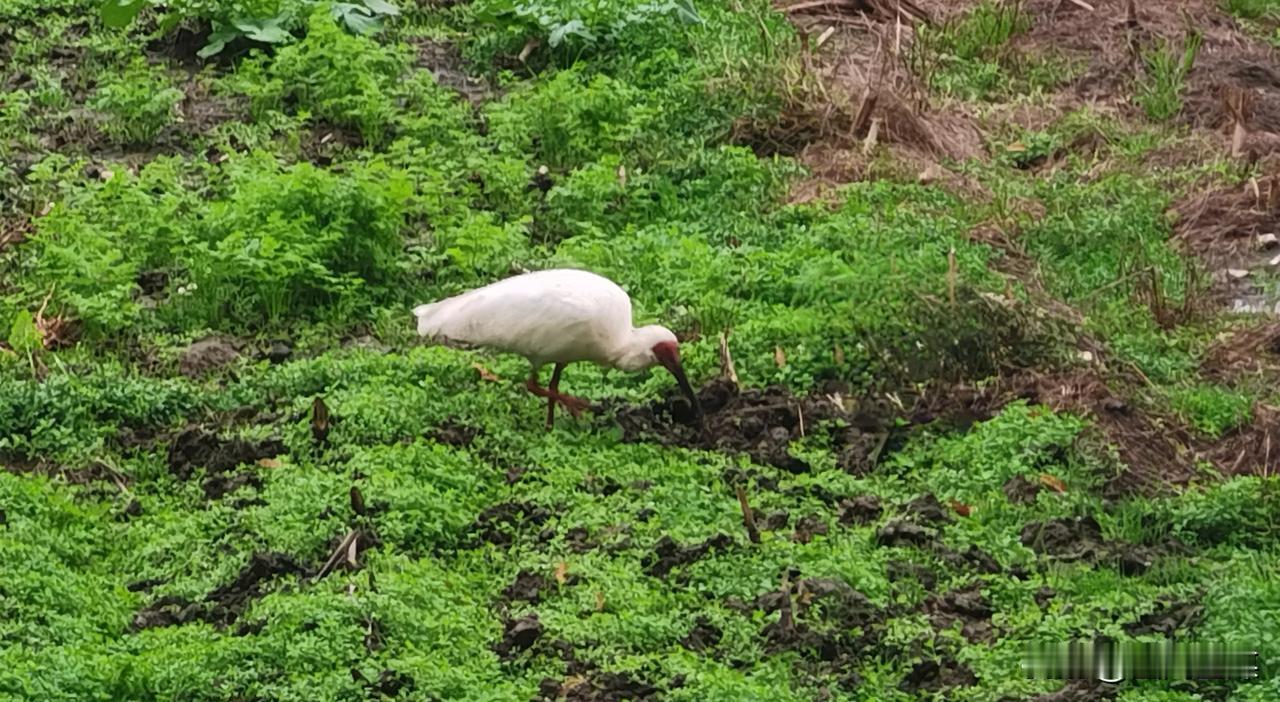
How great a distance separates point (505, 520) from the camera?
7.58 metres

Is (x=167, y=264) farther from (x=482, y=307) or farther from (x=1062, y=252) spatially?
(x=1062, y=252)

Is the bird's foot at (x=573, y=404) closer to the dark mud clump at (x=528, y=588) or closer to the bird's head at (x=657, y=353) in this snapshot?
the bird's head at (x=657, y=353)

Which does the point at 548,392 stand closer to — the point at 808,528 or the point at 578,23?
the point at 808,528

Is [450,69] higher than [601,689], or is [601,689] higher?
[601,689]

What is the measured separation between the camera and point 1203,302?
966 centimetres

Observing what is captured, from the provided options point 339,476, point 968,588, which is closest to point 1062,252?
point 968,588

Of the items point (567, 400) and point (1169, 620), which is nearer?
point (1169, 620)

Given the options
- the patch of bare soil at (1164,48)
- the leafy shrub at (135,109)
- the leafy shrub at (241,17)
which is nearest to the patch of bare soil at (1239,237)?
the patch of bare soil at (1164,48)

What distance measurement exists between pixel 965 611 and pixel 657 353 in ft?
6.41

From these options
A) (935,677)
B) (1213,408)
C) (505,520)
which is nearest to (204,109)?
(505,520)

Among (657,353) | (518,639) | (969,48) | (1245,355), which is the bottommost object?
(969,48)

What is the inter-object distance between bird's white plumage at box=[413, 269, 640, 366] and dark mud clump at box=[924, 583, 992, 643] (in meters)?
1.93

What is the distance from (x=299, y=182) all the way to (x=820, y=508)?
10.9 feet

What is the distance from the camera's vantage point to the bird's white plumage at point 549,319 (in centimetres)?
823
